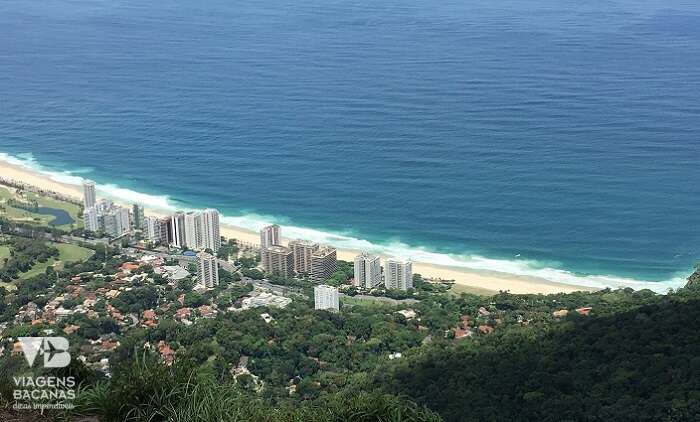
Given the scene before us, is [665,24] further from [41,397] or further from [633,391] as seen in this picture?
[41,397]

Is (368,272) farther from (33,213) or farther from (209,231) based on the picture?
(33,213)

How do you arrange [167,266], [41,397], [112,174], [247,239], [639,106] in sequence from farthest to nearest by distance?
[639,106] < [112,174] < [247,239] < [167,266] < [41,397]

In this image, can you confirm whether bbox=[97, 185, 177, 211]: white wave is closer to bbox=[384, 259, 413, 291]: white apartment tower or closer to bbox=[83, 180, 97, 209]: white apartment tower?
bbox=[83, 180, 97, 209]: white apartment tower

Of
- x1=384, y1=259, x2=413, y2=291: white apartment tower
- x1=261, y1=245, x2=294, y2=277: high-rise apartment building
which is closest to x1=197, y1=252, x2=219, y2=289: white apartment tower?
x1=261, y1=245, x2=294, y2=277: high-rise apartment building

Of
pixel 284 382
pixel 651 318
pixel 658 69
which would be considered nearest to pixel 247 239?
pixel 284 382

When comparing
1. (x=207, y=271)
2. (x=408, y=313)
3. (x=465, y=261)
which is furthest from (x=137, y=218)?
(x=408, y=313)

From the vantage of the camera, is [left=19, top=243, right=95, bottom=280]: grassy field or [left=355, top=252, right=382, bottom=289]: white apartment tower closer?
[left=355, top=252, right=382, bottom=289]: white apartment tower

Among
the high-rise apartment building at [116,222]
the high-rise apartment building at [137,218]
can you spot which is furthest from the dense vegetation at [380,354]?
the high-rise apartment building at [137,218]
